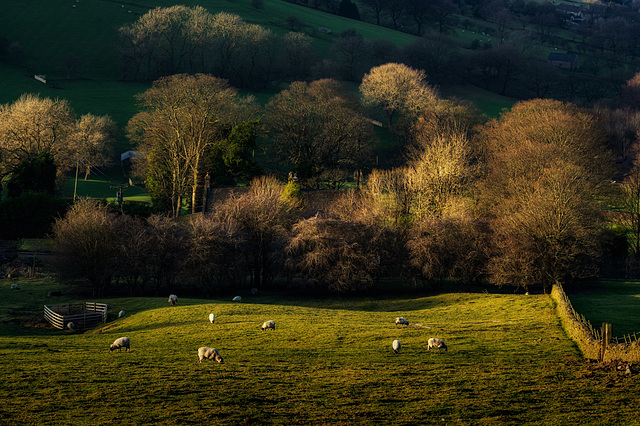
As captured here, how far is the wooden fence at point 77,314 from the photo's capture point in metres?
45.6

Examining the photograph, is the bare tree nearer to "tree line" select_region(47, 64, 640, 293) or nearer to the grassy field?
"tree line" select_region(47, 64, 640, 293)

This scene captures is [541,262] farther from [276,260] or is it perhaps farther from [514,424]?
[514,424]

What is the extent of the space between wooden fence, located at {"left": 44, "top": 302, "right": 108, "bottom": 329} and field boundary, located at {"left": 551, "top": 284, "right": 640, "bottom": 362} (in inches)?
1260

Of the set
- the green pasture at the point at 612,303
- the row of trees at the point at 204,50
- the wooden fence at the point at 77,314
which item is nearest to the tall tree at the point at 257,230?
the wooden fence at the point at 77,314

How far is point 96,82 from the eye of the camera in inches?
5950

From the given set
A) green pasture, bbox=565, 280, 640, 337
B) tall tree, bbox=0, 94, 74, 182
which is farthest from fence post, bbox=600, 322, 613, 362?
tall tree, bbox=0, 94, 74, 182

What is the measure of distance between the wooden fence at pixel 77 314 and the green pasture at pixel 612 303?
115 feet

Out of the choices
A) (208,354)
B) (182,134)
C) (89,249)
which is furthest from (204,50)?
(208,354)

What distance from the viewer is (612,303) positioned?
5047cm

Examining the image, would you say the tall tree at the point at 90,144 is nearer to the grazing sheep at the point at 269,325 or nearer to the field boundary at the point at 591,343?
the grazing sheep at the point at 269,325

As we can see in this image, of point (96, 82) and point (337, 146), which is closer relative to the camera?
point (337, 146)

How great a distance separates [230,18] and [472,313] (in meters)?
139

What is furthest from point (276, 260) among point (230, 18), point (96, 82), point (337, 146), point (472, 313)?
point (230, 18)

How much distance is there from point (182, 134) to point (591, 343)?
71.4m
